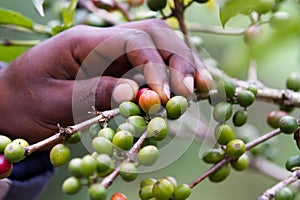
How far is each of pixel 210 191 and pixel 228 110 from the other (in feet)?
7.54

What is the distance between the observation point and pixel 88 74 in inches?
34.4

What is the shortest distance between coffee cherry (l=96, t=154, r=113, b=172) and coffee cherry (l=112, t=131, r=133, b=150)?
32 mm

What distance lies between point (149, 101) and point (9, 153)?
21cm

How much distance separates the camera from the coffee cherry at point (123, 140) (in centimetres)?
63

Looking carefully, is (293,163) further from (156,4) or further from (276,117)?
(156,4)

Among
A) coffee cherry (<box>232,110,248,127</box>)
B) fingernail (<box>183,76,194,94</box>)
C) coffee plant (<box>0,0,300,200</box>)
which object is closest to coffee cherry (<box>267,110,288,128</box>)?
coffee plant (<box>0,0,300,200</box>)

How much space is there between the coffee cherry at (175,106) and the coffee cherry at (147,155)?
0.20ft

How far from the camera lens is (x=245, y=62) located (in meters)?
0.35

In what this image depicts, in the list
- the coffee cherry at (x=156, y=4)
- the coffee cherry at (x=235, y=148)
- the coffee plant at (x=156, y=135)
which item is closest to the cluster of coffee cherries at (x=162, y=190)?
the coffee plant at (x=156, y=135)

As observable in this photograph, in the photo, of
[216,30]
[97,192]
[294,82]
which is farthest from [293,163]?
[216,30]

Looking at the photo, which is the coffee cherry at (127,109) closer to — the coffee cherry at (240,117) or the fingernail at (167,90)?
the fingernail at (167,90)

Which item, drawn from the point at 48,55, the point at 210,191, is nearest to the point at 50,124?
the point at 48,55

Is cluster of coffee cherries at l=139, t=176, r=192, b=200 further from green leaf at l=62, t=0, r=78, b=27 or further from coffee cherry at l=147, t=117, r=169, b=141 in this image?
green leaf at l=62, t=0, r=78, b=27

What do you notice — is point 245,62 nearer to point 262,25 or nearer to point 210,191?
point 262,25
